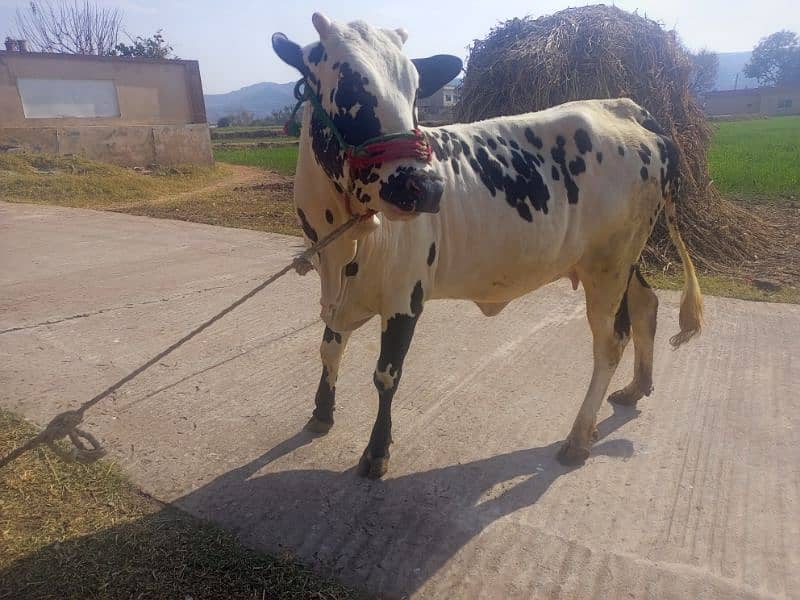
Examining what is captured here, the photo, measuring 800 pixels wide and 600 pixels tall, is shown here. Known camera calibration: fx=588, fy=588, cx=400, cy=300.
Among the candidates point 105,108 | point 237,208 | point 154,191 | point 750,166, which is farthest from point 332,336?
point 105,108

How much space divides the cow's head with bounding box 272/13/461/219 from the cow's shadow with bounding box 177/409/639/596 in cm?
130

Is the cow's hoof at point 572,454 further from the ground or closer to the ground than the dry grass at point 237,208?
closer to the ground

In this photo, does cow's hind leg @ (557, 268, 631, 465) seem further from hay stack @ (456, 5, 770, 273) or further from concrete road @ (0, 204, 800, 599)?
hay stack @ (456, 5, 770, 273)

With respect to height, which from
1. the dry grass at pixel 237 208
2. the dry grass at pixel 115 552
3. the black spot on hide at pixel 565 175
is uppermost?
the black spot on hide at pixel 565 175

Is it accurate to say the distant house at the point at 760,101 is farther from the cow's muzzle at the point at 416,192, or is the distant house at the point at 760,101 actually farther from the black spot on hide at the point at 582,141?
the cow's muzzle at the point at 416,192

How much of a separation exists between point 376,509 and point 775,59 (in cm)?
10681

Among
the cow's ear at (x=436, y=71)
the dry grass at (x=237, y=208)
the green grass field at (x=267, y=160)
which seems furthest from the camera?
the green grass field at (x=267, y=160)

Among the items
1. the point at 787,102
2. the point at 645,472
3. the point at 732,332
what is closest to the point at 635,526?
the point at 645,472

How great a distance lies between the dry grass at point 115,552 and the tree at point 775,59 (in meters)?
101

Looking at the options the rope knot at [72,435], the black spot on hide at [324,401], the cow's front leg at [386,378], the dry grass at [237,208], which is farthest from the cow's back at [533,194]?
the dry grass at [237,208]

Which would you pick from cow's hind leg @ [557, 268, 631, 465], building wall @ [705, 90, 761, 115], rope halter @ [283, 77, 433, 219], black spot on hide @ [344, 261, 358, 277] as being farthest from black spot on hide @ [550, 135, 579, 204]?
building wall @ [705, 90, 761, 115]

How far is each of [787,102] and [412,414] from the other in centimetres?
7292

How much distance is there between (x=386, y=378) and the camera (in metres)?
2.72

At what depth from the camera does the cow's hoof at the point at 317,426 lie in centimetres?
317
